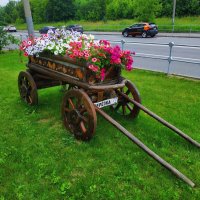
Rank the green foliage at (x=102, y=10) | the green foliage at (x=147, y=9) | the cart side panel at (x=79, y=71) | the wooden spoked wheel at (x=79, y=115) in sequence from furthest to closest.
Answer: the green foliage at (x=102, y=10), the green foliage at (x=147, y=9), the cart side panel at (x=79, y=71), the wooden spoked wheel at (x=79, y=115)

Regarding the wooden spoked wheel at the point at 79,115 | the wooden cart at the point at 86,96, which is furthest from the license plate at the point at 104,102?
the wooden spoked wheel at the point at 79,115

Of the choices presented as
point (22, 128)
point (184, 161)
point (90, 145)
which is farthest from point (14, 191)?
point (184, 161)

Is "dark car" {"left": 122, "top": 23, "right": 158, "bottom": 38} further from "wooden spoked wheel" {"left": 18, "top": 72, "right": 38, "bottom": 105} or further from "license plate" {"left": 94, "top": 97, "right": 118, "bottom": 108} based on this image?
"license plate" {"left": 94, "top": 97, "right": 118, "bottom": 108}

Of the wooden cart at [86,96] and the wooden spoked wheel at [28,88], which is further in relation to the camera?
the wooden spoked wheel at [28,88]

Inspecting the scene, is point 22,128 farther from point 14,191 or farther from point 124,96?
point 124,96

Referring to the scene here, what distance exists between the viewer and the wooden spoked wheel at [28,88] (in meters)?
5.36

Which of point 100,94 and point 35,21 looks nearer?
point 100,94

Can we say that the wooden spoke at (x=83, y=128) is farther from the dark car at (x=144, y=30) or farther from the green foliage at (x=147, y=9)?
the green foliage at (x=147, y=9)

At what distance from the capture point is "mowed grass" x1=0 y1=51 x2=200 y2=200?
3.15 meters

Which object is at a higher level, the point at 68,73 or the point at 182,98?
the point at 68,73

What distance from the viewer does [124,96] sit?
4.74 metres

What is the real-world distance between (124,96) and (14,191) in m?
2.57

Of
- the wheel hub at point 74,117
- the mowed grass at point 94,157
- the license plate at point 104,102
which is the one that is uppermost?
the license plate at point 104,102

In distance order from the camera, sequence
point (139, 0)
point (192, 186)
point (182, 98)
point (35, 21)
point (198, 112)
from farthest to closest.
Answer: point (35, 21) → point (139, 0) → point (182, 98) → point (198, 112) → point (192, 186)
